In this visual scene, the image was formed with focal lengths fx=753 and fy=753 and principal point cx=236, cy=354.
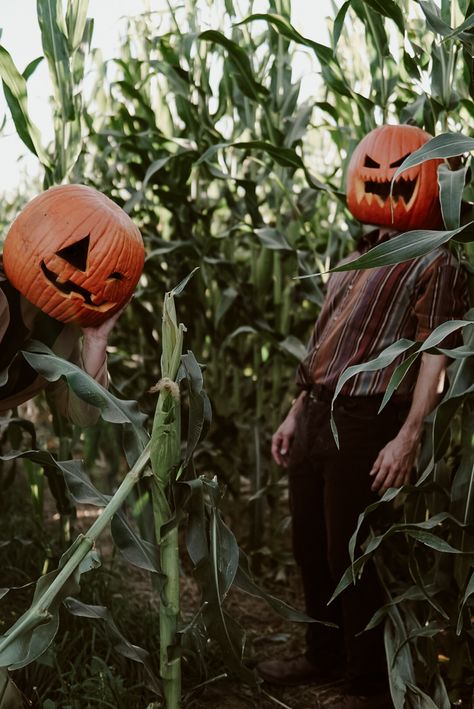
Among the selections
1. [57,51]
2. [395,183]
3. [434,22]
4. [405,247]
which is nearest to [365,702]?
[405,247]

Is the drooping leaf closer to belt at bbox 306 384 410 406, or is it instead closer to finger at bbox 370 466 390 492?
finger at bbox 370 466 390 492

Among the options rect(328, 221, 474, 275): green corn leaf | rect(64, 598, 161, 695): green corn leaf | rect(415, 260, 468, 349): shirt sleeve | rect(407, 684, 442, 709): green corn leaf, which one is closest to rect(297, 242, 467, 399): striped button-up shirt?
rect(415, 260, 468, 349): shirt sleeve

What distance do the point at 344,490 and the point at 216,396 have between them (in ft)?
5.10

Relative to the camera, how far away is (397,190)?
224 centimetres

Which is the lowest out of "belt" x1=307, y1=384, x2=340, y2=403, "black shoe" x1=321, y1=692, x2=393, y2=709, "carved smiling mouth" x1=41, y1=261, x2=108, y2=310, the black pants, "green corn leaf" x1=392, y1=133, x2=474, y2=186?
"black shoe" x1=321, y1=692, x2=393, y2=709

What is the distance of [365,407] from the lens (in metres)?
2.28

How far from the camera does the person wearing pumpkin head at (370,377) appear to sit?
2168 mm

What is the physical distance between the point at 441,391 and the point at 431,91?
0.96 metres

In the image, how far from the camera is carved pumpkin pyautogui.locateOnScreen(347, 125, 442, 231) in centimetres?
221

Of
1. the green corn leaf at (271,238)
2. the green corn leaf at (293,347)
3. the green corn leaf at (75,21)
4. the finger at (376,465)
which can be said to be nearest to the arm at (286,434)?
the green corn leaf at (293,347)

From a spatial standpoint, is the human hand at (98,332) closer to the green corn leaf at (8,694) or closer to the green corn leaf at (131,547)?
the green corn leaf at (131,547)

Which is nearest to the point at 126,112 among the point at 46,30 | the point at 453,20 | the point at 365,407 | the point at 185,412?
the point at 46,30

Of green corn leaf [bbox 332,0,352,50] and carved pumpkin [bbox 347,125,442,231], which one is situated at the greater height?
green corn leaf [bbox 332,0,352,50]

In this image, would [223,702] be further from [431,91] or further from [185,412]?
[431,91]
